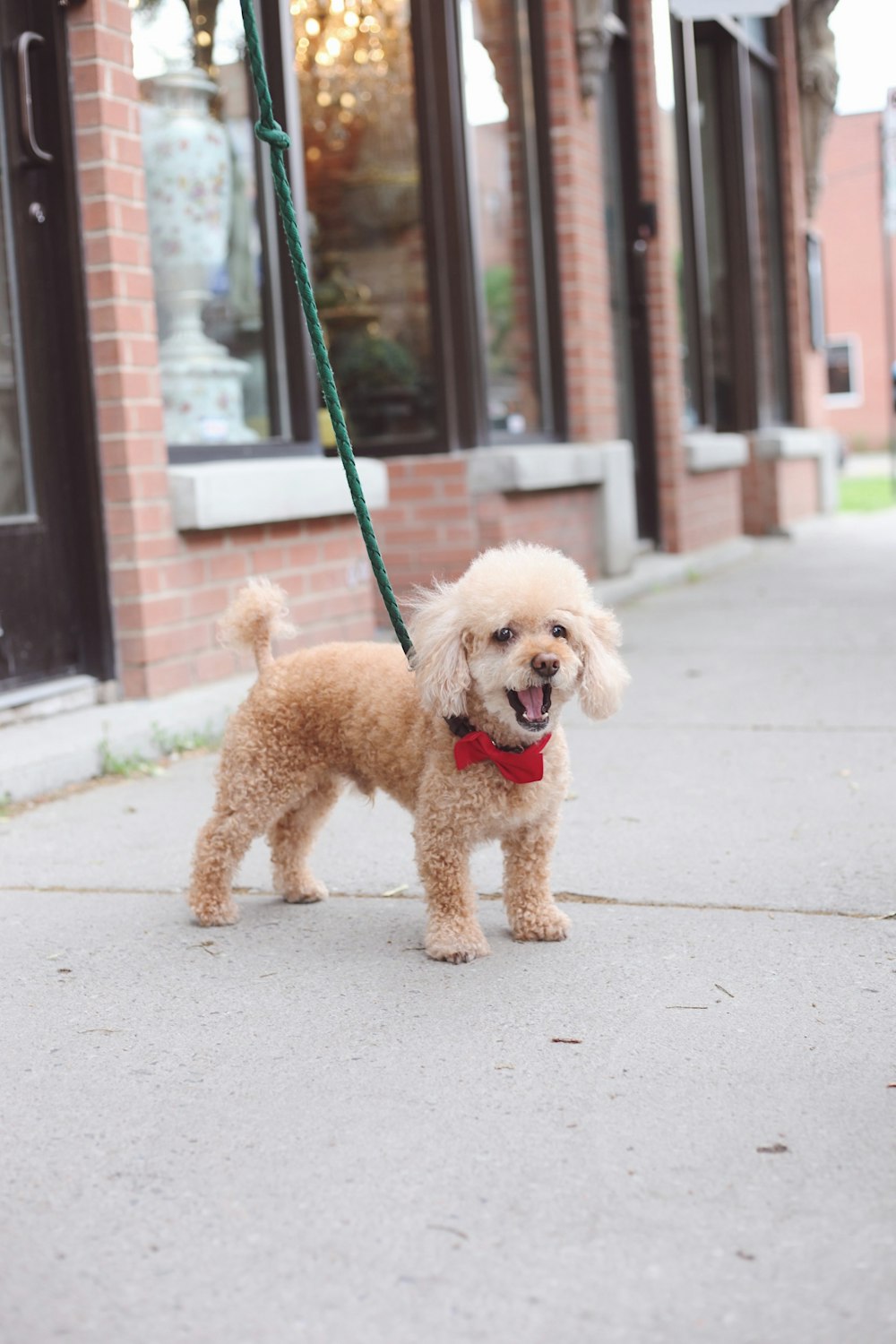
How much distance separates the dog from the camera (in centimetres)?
283

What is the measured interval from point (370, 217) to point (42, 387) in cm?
306

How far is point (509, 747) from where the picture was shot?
2969 millimetres

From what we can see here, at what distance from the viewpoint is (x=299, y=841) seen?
3.42 m

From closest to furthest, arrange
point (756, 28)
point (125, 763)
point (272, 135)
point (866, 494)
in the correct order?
1. point (272, 135)
2. point (125, 763)
3. point (756, 28)
4. point (866, 494)

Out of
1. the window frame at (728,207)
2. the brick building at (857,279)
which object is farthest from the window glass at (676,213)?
the brick building at (857,279)

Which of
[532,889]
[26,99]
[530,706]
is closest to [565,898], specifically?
[532,889]

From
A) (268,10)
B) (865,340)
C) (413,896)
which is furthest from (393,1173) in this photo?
(865,340)

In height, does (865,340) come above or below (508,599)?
above

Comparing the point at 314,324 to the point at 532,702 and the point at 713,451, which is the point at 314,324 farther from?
the point at 713,451

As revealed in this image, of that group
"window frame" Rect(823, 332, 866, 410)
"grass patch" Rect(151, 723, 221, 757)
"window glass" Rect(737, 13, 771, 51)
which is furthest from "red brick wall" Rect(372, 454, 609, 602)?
"window frame" Rect(823, 332, 866, 410)

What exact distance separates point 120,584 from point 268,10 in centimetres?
258

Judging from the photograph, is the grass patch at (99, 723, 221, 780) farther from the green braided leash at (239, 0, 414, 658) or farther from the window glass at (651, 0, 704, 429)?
the window glass at (651, 0, 704, 429)

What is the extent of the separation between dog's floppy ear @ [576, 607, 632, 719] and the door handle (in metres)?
2.88

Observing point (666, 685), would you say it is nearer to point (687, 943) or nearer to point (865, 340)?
point (687, 943)
